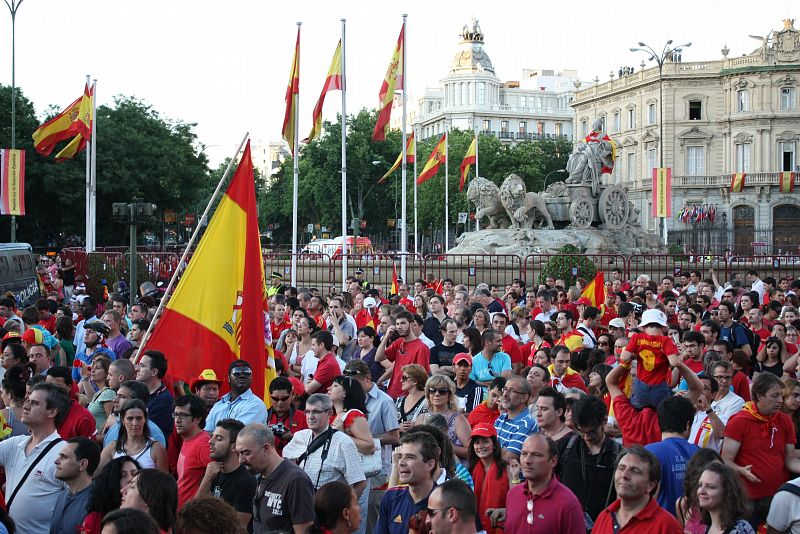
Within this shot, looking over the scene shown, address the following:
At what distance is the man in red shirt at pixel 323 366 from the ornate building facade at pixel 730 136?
6026cm

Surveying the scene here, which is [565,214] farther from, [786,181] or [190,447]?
[786,181]

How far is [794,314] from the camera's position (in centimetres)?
1165

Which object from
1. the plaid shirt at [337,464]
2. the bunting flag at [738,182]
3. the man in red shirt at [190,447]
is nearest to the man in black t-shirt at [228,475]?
the man in red shirt at [190,447]

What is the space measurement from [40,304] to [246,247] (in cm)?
537

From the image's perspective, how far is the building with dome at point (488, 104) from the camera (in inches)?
4104

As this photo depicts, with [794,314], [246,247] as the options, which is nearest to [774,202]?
[794,314]

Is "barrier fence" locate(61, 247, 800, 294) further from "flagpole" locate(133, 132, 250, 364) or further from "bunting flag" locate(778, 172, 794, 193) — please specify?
"bunting flag" locate(778, 172, 794, 193)

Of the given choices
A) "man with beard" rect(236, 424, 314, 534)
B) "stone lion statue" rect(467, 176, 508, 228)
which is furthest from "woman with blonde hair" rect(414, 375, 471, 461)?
"stone lion statue" rect(467, 176, 508, 228)

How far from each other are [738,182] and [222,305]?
206 ft

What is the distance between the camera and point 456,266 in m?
25.0

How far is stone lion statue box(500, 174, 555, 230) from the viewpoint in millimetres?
28984

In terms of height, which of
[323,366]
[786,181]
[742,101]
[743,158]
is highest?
[742,101]

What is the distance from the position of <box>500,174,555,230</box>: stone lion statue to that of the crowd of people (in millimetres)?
19485

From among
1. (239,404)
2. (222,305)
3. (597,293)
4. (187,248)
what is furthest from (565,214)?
(239,404)
